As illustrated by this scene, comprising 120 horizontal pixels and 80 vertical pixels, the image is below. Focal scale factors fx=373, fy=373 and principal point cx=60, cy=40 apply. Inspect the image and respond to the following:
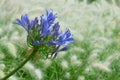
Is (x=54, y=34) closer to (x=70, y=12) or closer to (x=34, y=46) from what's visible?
(x=34, y=46)

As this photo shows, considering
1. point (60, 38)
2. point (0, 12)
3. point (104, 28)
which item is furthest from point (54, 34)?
point (104, 28)

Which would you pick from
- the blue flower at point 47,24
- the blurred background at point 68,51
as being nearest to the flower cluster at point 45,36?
the blue flower at point 47,24

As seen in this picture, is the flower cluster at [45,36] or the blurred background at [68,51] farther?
the blurred background at [68,51]

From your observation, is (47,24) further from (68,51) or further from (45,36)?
(68,51)

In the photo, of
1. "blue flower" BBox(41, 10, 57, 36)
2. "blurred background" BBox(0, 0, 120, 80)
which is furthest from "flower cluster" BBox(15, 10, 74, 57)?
"blurred background" BBox(0, 0, 120, 80)

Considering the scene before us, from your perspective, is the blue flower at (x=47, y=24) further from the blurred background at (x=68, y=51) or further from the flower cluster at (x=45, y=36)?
the blurred background at (x=68, y=51)
